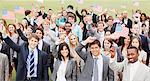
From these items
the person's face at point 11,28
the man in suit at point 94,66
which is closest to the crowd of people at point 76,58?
the man in suit at point 94,66

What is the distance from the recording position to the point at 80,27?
13422mm

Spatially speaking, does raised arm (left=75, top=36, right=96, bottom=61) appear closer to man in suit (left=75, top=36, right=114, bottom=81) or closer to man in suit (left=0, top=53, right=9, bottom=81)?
man in suit (left=75, top=36, right=114, bottom=81)

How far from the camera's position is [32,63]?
414 inches

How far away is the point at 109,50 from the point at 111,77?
1.35 metres

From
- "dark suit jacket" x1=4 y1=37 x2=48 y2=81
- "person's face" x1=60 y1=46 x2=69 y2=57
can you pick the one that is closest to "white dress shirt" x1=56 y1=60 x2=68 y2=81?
"person's face" x1=60 y1=46 x2=69 y2=57

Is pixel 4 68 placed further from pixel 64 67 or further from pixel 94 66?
pixel 94 66

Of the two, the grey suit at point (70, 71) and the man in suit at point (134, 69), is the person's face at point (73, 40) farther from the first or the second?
the man in suit at point (134, 69)

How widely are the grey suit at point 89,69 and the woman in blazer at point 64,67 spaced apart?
199mm

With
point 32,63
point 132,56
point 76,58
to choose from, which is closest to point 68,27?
point 76,58

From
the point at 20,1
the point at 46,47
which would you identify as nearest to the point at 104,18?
the point at 46,47

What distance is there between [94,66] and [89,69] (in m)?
0.11

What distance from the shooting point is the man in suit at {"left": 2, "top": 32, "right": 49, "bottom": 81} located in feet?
34.4

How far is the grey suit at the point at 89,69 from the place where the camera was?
9.91m

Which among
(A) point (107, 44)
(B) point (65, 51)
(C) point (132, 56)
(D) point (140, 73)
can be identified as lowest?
(D) point (140, 73)
